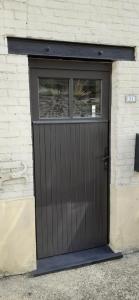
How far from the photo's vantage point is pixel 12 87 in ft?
9.41

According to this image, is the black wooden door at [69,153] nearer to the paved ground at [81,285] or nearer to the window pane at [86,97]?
the window pane at [86,97]

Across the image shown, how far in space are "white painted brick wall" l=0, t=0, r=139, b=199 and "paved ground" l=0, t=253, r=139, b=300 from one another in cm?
97

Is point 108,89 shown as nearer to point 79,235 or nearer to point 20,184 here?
point 20,184

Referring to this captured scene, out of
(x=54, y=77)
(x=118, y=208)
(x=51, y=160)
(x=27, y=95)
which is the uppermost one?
(x=54, y=77)

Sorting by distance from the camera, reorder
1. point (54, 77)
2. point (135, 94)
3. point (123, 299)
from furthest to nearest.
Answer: point (135, 94) → point (54, 77) → point (123, 299)

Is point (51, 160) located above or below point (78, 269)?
above

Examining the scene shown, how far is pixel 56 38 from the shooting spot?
2965 millimetres

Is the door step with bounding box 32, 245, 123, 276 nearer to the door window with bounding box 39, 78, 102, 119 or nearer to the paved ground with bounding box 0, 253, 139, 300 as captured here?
the paved ground with bounding box 0, 253, 139, 300

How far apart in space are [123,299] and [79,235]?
3.34 ft

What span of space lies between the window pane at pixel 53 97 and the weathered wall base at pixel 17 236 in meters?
1.06

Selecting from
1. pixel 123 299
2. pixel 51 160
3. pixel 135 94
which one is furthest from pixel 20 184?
pixel 135 94

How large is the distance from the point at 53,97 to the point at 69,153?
0.71 meters

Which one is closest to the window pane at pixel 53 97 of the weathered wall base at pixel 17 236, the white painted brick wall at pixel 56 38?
the white painted brick wall at pixel 56 38

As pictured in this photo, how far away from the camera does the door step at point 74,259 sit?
3.20 m
